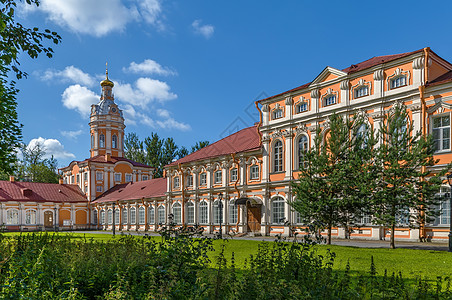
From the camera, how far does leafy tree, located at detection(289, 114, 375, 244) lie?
17.6 meters

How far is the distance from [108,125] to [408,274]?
4964cm

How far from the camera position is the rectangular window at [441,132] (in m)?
18.5

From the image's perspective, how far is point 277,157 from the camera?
86.4 feet

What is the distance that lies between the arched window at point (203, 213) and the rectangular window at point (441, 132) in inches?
723

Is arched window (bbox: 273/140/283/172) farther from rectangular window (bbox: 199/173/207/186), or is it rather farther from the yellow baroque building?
rectangular window (bbox: 199/173/207/186)

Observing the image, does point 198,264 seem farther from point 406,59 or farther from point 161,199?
point 161,199

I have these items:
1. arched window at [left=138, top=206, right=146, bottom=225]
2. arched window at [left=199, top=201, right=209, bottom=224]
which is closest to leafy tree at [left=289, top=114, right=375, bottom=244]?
arched window at [left=199, top=201, right=209, bottom=224]

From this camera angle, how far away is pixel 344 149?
709 inches

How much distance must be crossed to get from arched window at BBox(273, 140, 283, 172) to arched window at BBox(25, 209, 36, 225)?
33.0 m

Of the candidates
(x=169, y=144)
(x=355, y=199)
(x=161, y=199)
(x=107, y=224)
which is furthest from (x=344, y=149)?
(x=169, y=144)

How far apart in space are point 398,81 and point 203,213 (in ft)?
60.4

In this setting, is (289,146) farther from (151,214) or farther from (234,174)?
(151,214)

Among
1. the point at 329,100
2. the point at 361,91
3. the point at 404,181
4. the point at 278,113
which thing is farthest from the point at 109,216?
the point at 404,181

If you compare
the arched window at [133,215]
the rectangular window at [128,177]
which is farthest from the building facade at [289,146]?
the rectangular window at [128,177]
